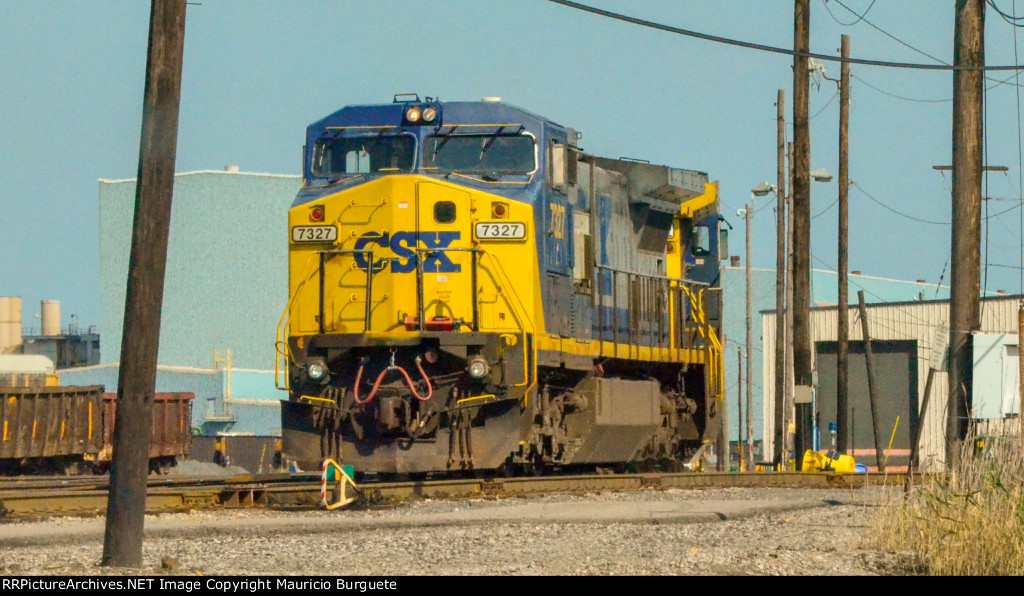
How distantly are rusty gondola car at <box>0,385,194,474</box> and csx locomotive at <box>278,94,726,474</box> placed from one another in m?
14.0

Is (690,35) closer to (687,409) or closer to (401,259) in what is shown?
(401,259)

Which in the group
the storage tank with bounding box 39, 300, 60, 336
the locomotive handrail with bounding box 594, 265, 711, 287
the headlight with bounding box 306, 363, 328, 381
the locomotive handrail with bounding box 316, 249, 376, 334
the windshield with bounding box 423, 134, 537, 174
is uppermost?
the storage tank with bounding box 39, 300, 60, 336

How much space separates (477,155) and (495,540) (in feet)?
21.1

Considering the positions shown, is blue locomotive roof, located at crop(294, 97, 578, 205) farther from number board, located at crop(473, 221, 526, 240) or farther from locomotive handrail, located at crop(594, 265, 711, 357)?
locomotive handrail, located at crop(594, 265, 711, 357)

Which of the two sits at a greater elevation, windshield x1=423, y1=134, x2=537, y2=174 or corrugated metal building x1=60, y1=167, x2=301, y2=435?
corrugated metal building x1=60, y1=167, x2=301, y2=435

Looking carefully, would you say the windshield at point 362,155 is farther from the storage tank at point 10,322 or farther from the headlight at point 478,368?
the storage tank at point 10,322

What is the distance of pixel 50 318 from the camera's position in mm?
80062

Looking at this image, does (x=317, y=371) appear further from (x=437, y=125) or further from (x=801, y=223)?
(x=801, y=223)

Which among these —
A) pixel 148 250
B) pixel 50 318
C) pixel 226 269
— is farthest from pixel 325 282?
pixel 50 318

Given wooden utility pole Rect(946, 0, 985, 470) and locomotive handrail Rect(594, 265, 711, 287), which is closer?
wooden utility pole Rect(946, 0, 985, 470)

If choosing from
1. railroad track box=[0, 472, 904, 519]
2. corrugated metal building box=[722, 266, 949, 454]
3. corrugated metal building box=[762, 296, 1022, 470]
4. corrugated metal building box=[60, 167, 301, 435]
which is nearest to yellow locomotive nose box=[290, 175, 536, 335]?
railroad track box=[0, 472, 904, 519]

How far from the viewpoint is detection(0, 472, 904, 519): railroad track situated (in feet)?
43.6
